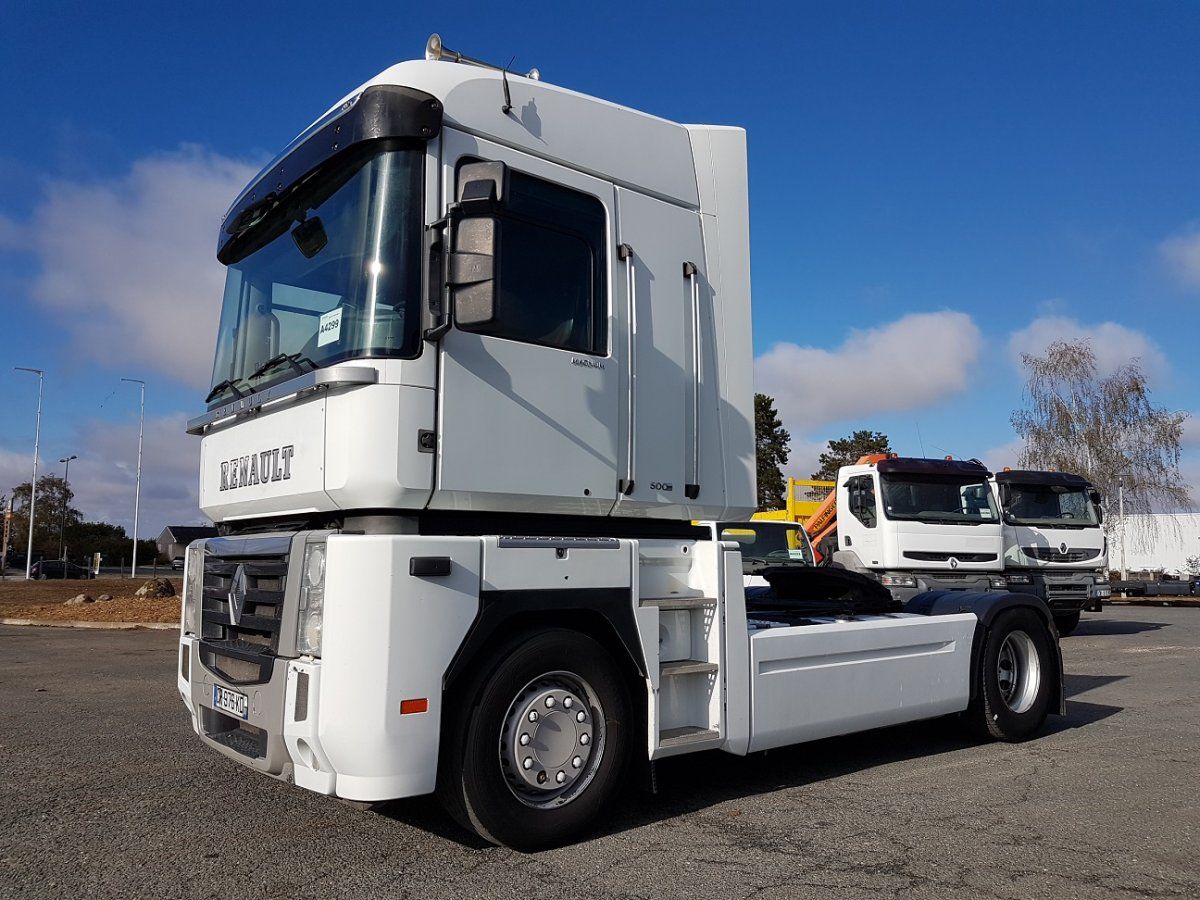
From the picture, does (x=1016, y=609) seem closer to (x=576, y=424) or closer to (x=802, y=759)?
(x=802, y=759)

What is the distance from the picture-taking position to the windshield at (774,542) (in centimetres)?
1292

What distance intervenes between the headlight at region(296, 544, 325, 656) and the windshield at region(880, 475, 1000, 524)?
11.2m

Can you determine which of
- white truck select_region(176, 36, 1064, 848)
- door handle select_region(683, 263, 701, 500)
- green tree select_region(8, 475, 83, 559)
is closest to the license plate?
white truck select_region(176, 36, 1064, 848)

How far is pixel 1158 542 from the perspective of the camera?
44344 mm

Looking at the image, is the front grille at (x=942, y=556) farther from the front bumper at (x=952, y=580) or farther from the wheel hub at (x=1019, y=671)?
the wheel hub at (x=1019, y=671)

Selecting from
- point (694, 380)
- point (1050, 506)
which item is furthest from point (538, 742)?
point (1050, 506)

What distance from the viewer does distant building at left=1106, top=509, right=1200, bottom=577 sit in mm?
42406

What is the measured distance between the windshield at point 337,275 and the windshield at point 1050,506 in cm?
1306

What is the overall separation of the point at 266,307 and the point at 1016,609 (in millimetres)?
5253

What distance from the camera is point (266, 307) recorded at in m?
4.92

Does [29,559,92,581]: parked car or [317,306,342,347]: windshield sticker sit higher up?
[317,306,342,347]: windshield sticker

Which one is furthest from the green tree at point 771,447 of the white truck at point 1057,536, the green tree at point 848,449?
the white truck at point 1057,536

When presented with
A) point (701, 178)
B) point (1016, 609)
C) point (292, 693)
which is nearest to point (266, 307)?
point (292, 693)

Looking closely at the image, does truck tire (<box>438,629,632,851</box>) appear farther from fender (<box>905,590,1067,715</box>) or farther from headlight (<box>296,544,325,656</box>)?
fender (<box>905,590,1067,715</box>)
